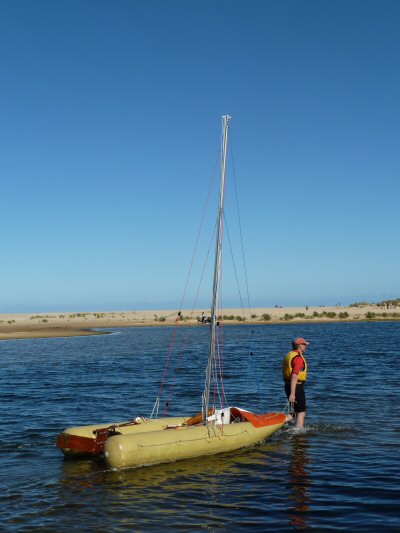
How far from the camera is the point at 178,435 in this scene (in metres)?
13.6

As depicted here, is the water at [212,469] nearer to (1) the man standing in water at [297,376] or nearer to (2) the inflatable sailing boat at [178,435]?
(2) the inflatable sailing boat at [178,435]

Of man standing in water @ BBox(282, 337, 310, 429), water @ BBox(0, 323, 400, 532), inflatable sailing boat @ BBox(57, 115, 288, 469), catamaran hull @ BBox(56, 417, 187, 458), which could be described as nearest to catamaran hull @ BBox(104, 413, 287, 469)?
inflatable sailing boat @ BBox(57, 115, 288, 469)

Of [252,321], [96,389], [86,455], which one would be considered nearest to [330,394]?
[96,389]

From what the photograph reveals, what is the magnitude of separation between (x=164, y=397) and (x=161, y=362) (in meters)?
12.9

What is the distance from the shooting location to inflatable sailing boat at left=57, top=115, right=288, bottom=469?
12.8 metres

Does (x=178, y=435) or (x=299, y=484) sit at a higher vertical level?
(x=178, y=435)

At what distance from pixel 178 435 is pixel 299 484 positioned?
299cm

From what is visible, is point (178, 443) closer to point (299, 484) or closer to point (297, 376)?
point (299, 484)

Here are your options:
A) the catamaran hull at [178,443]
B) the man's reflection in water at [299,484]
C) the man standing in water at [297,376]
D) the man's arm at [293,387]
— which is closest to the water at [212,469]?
the man's reflection in water at [299,484]

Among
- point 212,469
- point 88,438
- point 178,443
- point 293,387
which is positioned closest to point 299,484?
point 212,469

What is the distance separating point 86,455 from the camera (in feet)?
45.5

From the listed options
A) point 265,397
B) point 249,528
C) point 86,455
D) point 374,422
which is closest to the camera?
point 249,528

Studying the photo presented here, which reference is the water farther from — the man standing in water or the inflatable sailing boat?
the man standing in water

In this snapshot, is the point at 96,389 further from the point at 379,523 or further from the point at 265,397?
the point at 379,523
